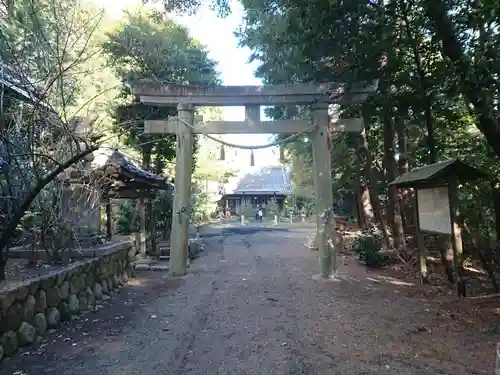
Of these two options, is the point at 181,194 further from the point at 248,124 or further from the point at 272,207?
the point at 272,207

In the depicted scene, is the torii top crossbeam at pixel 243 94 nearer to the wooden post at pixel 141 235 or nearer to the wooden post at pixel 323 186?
the wooden post at pixel 323 186

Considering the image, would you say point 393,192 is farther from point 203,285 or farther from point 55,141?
point 55,141

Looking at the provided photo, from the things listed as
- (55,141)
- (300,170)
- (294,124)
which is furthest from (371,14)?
(300,170)

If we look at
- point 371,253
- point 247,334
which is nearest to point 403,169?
point 371,253

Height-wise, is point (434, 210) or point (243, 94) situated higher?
point (243, 94)

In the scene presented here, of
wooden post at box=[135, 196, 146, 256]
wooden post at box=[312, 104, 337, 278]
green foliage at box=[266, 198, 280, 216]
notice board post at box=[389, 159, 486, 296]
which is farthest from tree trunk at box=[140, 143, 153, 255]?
green foliage at box=[266, 198, 280, 216]

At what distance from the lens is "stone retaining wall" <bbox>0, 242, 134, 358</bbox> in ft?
14.2

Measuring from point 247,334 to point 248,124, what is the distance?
5018 millimetres

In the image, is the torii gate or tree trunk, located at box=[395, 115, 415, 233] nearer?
the torii gate

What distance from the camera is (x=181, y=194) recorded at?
28.8 ft

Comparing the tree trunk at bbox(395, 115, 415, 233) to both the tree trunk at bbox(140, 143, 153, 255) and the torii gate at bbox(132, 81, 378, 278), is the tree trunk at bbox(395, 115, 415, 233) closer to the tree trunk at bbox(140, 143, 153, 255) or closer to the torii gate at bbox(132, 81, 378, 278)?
the torii gate at bbox(132, 81, 378, 278)

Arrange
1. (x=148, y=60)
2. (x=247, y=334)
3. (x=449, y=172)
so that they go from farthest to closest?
1. (x=148, y=60)
2. (x=449, y=172)
3. (x=247, y=334)

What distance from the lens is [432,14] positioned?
18.9 ft

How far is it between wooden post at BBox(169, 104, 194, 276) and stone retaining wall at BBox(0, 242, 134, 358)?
135 cm
